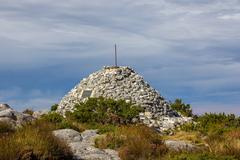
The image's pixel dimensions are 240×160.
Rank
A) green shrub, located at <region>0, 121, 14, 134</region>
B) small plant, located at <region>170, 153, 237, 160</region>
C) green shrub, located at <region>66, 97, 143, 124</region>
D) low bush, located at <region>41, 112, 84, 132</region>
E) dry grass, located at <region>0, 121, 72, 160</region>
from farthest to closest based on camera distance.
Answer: green shrub, located at <region>66, 97, 143, 124</region>
low bush, located at <region>41, 112, 84, 132</region>
green shrub, located at <region>0, 121, 14, 134</region>
small plant, located at <region>170, 153, 237, 160</region>
dry grass, located at <region>0, 121, 72, 160</region>

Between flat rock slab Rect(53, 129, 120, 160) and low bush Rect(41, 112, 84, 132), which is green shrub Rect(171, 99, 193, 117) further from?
flat rock slab Rect(53, 129, 120, 160)

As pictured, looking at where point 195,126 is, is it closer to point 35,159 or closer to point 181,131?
point 181,131

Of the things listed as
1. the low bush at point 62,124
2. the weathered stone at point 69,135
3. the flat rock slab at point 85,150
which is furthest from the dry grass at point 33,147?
the low bush at point 62,124

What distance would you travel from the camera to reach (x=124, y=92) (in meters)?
44.8

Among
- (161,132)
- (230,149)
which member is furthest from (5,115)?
(230,149)

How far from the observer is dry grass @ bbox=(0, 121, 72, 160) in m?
17.9

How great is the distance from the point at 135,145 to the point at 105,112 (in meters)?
17.6

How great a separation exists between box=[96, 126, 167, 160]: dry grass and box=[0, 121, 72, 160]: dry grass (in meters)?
2.75

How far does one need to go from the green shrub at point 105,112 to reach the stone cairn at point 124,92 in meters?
1.96

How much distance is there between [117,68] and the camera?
48.1 meters

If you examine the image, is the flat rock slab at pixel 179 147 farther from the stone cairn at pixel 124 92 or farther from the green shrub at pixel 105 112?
the stone cairn at pixel 124 92

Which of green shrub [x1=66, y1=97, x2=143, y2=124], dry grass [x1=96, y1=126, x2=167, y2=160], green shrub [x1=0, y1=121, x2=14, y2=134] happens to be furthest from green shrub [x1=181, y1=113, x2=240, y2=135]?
green shrub [x1=0, y1=121, x2=14, y2=134]

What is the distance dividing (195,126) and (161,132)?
243cm

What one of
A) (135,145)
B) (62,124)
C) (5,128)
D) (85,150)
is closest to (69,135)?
(5,128)
